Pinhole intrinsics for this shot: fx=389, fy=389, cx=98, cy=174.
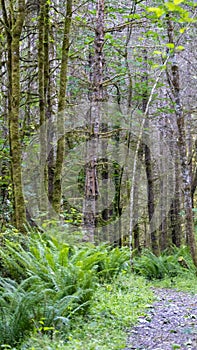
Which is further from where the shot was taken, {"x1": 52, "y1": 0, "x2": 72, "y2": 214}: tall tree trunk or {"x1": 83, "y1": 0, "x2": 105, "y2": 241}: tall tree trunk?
{"x1": 83, "y1": 0, "x2": 105, "y2": 241}: tall tree trunk

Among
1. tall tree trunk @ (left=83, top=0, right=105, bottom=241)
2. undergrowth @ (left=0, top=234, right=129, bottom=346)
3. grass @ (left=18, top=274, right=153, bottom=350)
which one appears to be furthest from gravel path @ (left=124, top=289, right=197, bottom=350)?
tall tree trunk @ (left=83, top=0, right=105, bottom=241)

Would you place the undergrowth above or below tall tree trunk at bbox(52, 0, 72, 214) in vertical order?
below

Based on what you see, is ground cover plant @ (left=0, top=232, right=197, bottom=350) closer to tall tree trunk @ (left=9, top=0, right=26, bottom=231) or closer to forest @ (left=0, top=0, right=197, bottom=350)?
forest @ (left=0, top=0, right=197, bottom=350)

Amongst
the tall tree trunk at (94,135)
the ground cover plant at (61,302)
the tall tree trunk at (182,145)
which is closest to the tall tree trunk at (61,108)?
the tall tree trunk at (94,135)

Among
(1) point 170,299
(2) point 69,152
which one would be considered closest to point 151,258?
(1) point 170,299

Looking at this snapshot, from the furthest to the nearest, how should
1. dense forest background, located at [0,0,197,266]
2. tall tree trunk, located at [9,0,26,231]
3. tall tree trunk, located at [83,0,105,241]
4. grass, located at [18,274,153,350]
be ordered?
1. tall tree trunk, located at [83,0,105,241]
2. dense forest background, located at [0,0,197,266]
3. tall tree trunk, located at [9,0,26,231]
4. grass, located at [18,274,153,350]

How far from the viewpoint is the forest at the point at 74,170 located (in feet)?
14.9

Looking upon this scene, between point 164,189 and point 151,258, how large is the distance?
4868 mm

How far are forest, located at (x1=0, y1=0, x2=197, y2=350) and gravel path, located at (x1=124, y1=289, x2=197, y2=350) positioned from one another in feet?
0.77

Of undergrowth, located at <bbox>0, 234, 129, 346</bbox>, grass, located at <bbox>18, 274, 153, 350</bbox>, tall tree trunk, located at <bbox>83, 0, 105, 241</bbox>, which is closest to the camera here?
grass, located at <bbox>18, 274, 153, 350</bbox>

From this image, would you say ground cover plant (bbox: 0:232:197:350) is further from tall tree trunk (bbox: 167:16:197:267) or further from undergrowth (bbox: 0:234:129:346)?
tall tree trunk (bbox: 167:16:197:267)

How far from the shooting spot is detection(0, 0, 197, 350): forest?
4551mm

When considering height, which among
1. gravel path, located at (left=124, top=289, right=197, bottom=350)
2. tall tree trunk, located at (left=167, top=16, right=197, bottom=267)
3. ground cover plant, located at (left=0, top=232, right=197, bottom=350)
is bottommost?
gravel path, located at (left=124, top=289, right=197, bottom=350)

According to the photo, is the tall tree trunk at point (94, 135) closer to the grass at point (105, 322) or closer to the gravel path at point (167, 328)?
the grass at point (105, 322)
